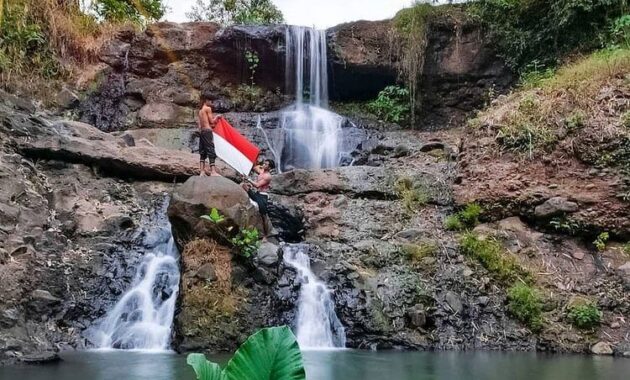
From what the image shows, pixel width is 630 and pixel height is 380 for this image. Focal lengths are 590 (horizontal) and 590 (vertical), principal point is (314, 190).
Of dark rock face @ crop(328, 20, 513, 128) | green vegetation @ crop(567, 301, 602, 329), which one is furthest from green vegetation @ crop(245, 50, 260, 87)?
green vegetation @ crop(567, 301, 602, 329)

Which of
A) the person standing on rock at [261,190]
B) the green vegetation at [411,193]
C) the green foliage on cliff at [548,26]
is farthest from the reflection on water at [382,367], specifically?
the green foliage on cliff at [548,26]

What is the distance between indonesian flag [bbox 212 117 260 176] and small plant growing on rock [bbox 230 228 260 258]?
6.69 feet

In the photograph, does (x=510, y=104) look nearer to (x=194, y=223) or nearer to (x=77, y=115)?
(x=194, y=223)

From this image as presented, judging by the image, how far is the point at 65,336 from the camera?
264 inches

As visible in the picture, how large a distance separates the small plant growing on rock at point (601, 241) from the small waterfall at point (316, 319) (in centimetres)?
362

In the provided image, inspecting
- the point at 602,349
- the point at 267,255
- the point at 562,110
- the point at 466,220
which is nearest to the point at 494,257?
the point at 466,220

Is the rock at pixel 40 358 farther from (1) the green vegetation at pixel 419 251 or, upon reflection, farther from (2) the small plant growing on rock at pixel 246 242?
(1) the green vegetation at pixel 419 251

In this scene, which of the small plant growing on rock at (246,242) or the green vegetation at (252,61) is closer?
the small plant growing on rock at (246,242)

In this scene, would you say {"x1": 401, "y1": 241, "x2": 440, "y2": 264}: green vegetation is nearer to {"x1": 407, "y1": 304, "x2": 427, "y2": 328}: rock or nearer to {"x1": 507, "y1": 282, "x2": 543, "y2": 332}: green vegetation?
{"x1": 407, "y1": 304, "x2": 427, "y2": 328}: rock

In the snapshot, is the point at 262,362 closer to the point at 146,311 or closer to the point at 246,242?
the point at 246,242

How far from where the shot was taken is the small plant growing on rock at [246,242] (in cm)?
704

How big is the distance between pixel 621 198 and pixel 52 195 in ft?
26.3

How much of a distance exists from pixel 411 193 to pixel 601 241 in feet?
9.48

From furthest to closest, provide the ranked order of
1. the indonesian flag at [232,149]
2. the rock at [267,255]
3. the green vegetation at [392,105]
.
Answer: the green vegetation at [392,105], the indonesian flag at [232,149], the rock at [267,255]
